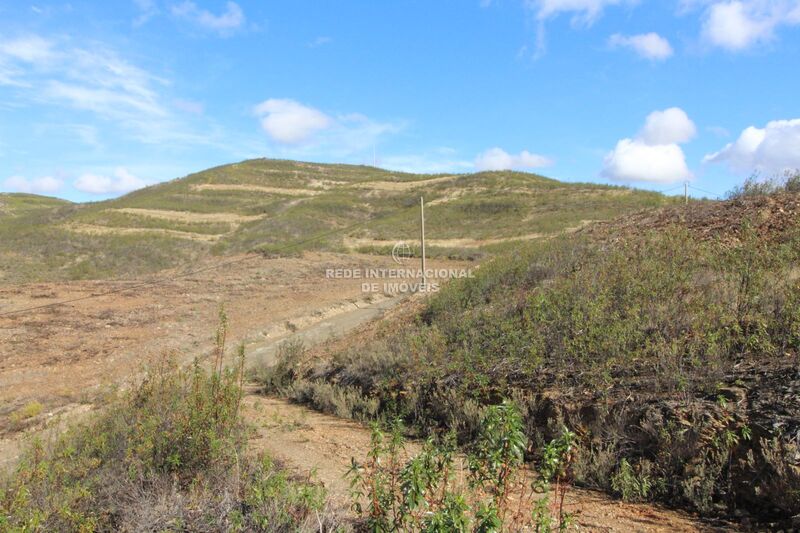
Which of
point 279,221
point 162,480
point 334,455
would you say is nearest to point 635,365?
point 334,455

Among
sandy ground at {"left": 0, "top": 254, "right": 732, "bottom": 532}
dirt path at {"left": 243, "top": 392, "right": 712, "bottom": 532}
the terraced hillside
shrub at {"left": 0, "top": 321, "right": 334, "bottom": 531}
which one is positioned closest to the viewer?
shrub at {"left": 0, "top": 321, "right": 334, "bottom": 531}

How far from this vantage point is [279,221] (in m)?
45.9

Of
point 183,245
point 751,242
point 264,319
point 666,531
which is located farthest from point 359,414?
point 183,245

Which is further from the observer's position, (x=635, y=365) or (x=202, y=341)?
(x=202, y=341)

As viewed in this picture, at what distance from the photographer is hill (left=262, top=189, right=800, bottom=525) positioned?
3863 mm

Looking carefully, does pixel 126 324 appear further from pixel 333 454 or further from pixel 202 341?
pixel 333 454

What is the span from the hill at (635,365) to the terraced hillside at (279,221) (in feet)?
72.4

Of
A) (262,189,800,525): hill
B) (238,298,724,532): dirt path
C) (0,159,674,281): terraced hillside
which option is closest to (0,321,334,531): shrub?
(238,298,724,532): dirt path

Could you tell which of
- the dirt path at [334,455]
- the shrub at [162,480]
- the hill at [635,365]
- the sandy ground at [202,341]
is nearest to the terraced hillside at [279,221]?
the sandy ground at [202,341]

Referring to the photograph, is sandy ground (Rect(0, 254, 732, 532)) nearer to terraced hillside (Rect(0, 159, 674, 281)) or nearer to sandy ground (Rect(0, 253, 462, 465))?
sandy ground (Rect(0, 253, 462, 465))

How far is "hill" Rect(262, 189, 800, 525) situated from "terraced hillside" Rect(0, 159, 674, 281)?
72.4ft

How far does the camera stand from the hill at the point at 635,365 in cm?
386

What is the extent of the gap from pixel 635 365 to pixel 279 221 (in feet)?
142

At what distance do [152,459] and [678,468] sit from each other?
14.1 feet
